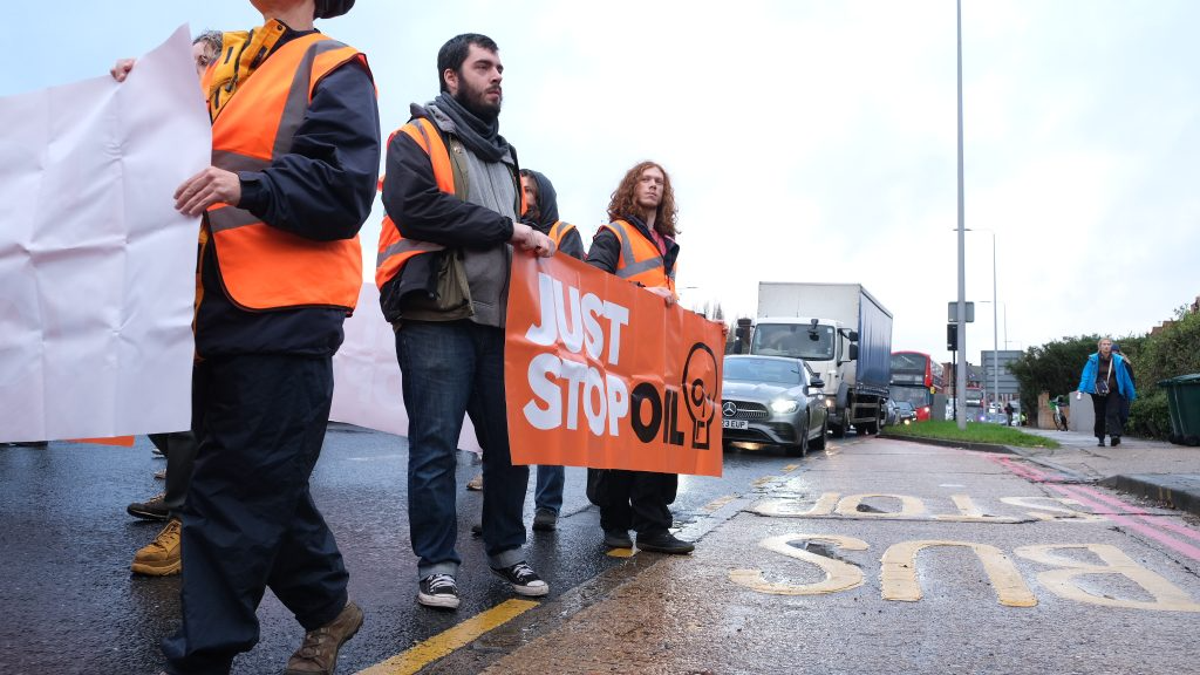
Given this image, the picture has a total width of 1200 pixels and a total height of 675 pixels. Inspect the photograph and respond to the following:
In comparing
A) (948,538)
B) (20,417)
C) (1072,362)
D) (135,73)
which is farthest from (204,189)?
(1072,362)

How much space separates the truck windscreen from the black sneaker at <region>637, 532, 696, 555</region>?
1685 cm

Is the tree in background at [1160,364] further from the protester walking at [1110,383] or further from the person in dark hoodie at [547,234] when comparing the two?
the person in dark hoodie at [547,234]

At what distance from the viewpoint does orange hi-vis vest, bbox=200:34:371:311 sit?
8.22 feet

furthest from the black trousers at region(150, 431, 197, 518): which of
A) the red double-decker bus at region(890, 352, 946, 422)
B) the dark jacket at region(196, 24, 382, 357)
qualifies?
the red double-decker bus at region(890, 352, 946, 422)

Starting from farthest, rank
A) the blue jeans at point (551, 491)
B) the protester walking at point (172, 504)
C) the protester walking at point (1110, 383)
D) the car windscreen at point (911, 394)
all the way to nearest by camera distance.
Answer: the car windscreen at point (911, 394) → the protester walking at point (1110, 383) → the blue jeans at point (551, 491) → the protester walking at point (172, 504)

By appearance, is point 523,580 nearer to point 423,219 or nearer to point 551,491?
point 423,219

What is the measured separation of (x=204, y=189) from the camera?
2451 mm

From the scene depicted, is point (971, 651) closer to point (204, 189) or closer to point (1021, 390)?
point (204, 189)

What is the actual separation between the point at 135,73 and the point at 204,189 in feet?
1.41

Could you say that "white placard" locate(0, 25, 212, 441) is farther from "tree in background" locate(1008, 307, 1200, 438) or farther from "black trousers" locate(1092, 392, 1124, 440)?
"tree in background" locate(1008, 307, 1200, 438)

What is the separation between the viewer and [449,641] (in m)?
3.31

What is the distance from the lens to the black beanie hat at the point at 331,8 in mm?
2896

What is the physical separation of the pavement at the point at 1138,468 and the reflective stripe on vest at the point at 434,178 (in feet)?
20.1

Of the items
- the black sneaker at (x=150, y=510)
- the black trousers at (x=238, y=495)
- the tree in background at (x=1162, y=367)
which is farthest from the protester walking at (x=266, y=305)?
the tree in background at (x=1162, y=367)
